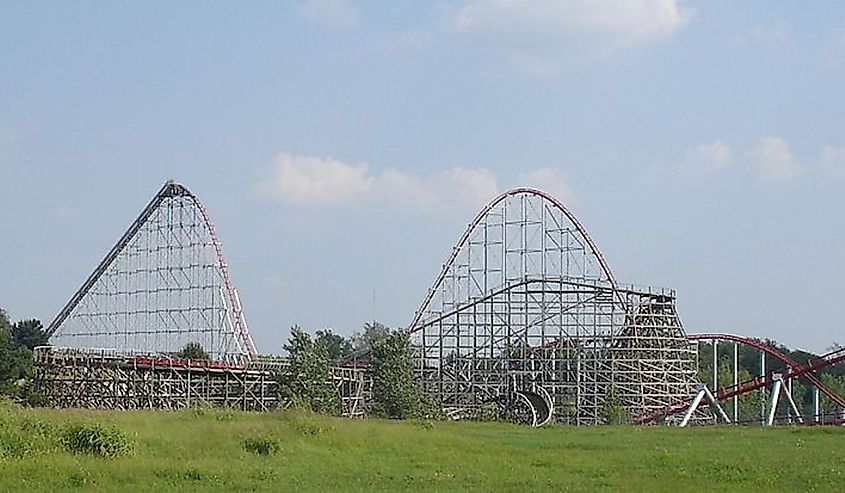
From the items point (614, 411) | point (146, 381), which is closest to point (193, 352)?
point (146, 381)

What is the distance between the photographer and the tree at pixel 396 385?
45.3m

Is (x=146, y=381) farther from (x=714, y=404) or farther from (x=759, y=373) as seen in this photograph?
(x=759, y=373)

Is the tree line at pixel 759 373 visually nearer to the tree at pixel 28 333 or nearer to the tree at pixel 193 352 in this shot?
the tree at pixel 193 352

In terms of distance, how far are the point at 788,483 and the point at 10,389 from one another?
31.6 m

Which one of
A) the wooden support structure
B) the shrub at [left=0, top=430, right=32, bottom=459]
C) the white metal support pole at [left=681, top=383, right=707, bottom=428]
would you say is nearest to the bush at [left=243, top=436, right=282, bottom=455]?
the shrub at [left=0, top=430, right=32, bottom=459]

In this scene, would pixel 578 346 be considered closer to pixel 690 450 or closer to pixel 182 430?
pixel 690 450

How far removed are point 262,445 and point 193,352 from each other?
31.1m

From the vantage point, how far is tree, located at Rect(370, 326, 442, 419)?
149 feet

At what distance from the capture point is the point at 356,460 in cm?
2238

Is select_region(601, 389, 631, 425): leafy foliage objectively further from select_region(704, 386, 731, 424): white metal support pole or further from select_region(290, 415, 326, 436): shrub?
select_region(290, 415, 326, 436): shrub

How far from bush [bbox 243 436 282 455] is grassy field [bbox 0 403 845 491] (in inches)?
1.4

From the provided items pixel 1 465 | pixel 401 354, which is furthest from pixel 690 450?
pixel 401 354

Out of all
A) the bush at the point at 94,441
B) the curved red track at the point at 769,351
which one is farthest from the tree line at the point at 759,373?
the bush at the point at 94,441

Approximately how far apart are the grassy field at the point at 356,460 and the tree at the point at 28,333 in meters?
42.7
